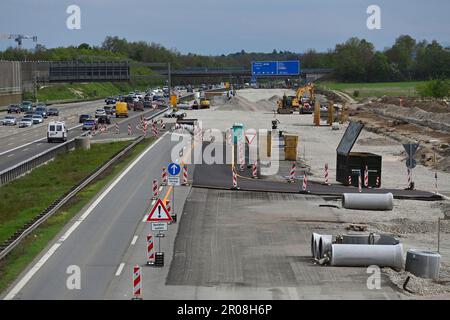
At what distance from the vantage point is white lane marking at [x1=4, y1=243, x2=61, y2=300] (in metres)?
23.6

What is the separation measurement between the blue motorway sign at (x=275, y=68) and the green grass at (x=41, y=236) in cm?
11094

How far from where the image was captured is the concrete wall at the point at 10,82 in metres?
153

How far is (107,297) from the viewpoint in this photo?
22969mm

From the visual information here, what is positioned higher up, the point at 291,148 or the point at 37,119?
the point at 291,148

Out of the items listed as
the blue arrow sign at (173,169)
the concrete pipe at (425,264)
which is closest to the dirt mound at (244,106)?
the blue arrow sign at (173,169)

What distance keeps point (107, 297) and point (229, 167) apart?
114ft

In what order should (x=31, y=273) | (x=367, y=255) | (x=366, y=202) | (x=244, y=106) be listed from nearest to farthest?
(x=31, y=273) < (x=367, y=255) < (x=366, y=202) < (x=244, y=106)

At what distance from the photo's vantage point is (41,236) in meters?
32.3

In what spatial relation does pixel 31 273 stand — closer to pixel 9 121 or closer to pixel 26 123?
pixel 26 123

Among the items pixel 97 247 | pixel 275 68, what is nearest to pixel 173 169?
pixel 97 247

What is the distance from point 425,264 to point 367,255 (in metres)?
1.90

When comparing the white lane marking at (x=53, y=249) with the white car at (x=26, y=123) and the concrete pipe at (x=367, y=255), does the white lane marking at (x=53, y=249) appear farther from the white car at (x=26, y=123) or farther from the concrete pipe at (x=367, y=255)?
the white car at (x=26, y=123)

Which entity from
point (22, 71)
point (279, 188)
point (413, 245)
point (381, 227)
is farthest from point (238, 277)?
point (22, 71)
